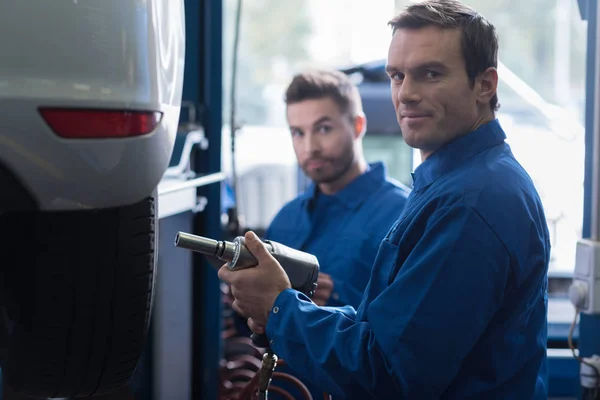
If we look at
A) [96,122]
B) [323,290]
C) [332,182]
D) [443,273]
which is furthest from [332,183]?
[96,122]

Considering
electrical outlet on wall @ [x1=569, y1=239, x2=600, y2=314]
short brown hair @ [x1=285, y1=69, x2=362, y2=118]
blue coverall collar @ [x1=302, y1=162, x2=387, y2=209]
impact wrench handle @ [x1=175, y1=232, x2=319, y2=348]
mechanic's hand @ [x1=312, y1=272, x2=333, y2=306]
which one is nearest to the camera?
impact wrench handle @ [x1=175, y1=232, x2=319, y2=348]

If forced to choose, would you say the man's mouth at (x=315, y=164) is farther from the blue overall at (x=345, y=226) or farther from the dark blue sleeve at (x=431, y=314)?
the dark blue sleeve at (x=431, y=314)

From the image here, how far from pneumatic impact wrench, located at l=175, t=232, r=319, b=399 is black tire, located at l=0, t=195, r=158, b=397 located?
0.29ft

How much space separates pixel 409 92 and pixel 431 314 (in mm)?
445

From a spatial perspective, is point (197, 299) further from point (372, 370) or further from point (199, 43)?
point (372, 370)

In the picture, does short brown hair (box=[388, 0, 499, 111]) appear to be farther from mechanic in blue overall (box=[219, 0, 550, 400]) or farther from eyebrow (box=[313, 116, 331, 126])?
eyebrow (box=[313, 116, 331, 126])

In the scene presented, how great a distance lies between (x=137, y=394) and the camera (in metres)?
2.61

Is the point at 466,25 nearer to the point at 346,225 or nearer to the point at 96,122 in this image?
the point at 96,122

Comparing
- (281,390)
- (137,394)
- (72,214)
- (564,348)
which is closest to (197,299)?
(137,394)

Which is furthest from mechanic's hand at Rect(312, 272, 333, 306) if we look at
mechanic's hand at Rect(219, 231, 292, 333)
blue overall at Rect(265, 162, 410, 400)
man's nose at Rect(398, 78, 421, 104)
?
man's nose at Rect(398, 78, 421, 104)

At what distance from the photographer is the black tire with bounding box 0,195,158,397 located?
122 centimetres

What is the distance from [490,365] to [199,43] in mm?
2037

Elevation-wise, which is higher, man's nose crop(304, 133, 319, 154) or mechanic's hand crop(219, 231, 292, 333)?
man's nose crop(304, 133, 319, 154)

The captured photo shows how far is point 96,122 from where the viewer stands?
103cm
